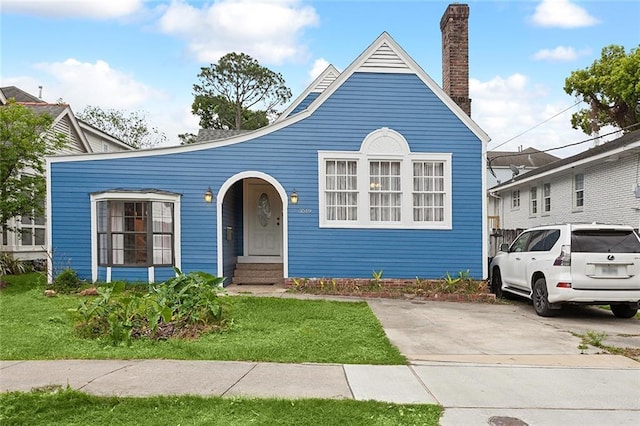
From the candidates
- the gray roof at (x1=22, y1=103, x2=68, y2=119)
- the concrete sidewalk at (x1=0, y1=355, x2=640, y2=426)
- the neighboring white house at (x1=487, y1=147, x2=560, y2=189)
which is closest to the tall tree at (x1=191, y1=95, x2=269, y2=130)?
the neighboring white house at (x1=487, y1=147, x2=560, y2=189)

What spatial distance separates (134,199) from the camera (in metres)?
11.4

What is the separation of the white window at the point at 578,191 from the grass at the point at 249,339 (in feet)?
41.4

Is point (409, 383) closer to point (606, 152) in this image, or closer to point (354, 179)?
point (354, 179)

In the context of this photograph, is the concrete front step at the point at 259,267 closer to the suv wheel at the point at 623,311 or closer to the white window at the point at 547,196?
the suv wheel at the point at 623,311

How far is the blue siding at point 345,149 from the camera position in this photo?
1178 cm

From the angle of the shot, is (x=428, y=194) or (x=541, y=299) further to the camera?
(x=428, y=194)

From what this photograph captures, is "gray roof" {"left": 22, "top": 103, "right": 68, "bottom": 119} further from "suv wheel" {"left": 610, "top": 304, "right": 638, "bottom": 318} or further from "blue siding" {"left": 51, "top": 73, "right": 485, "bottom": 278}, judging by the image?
"suv wheel" {"left": 610, "top": 304, "right": 638, "bottom": 318}

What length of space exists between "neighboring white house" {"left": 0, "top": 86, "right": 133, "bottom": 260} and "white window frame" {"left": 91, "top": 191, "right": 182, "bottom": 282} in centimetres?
231

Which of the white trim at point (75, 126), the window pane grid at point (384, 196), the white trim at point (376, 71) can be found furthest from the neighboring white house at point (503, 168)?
the white trim at point (75, 126)

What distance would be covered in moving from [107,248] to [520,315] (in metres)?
9.41

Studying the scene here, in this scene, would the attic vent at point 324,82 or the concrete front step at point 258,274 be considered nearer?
the concrete front step at point 258,274

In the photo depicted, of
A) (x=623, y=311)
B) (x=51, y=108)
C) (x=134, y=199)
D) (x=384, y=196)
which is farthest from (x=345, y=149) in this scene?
(x=51, y=108)

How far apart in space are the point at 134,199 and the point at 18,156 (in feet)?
12.0

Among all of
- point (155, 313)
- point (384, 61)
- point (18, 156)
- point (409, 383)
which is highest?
point (384, 61)
